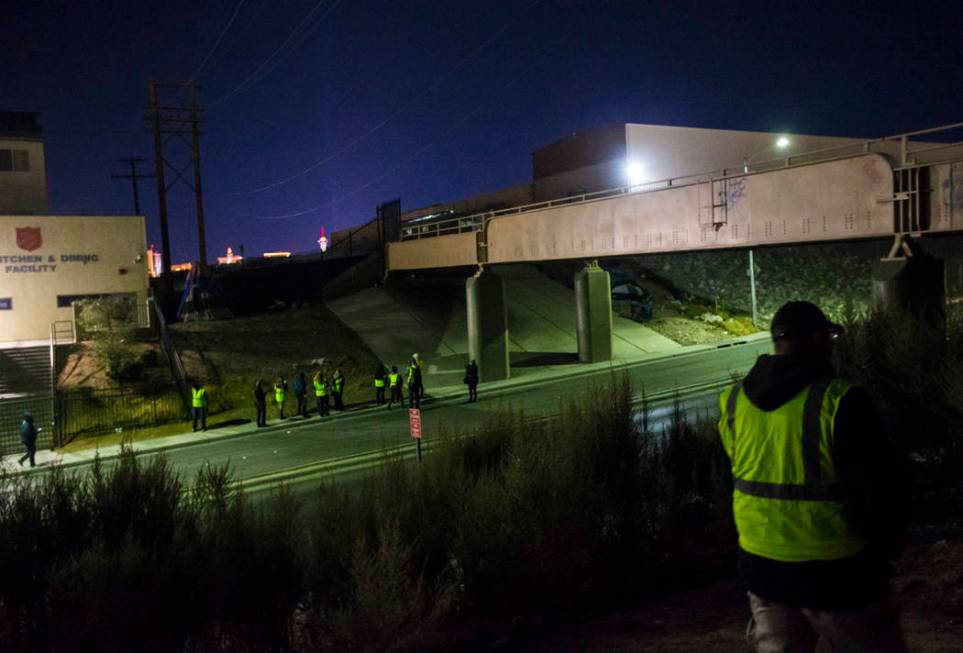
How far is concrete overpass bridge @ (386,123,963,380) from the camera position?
17.0 meters

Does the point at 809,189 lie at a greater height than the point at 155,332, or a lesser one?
greater

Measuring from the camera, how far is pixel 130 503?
7332 mm

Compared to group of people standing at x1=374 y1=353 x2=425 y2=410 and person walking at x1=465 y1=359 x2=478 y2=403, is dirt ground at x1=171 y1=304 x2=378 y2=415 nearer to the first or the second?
group of people standing at x1=374 y1=353 x2=425 y2=410

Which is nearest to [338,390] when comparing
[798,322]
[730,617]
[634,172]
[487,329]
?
[487,329]

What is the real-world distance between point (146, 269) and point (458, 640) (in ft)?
106

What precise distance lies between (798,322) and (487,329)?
94.9ft

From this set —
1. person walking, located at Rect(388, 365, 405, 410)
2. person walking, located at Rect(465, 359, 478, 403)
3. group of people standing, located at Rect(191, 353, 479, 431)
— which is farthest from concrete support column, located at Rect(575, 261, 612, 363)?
person walking, located at Rect(388, 365, 405, 410)

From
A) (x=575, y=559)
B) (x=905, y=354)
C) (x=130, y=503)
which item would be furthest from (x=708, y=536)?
(x=130, y=503)

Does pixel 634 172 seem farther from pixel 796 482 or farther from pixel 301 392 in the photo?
pixel 796 482

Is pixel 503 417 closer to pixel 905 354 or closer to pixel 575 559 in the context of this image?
pixel 575 559

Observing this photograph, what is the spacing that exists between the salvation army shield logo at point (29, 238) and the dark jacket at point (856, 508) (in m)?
35.8

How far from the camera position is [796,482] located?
3.04m

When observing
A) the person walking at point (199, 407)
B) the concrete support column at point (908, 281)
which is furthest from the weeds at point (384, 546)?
the person walking at point (199, 407)

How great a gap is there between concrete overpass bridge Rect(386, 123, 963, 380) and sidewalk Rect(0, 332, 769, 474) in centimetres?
158
